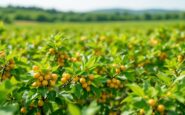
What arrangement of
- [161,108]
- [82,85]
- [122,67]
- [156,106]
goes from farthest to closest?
1. [122,67]
2. [82,85]
3. [156,106]
4. [161,108]

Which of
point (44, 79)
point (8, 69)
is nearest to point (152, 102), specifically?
point (44, 79)

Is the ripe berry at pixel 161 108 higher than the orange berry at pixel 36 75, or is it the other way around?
the orange berry at pixel 36 75

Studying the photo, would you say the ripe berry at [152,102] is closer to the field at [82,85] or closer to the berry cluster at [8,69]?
the field at [82,85]

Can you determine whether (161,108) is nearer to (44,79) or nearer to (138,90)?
(138,90)

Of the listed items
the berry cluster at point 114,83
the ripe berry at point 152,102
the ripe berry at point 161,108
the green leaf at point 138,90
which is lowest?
the berry cluster at point 114,83

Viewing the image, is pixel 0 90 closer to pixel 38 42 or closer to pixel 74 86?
pixel 74 86

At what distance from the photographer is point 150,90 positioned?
110 inches

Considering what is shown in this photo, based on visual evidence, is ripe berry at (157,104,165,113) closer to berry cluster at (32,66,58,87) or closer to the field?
the field

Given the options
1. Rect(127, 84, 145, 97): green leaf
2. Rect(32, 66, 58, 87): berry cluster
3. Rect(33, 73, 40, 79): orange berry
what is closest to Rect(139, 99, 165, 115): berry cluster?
Rect(127, 84, 145, 97): green leaf

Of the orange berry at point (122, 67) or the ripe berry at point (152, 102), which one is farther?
the orange berry at point (122, 67)

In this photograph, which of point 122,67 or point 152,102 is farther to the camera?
point 122,67

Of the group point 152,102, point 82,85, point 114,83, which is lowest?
point 114,83

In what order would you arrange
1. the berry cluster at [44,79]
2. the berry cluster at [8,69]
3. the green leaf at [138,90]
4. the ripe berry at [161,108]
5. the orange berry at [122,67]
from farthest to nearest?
the orange berry at [122,67], the berry cluster at [8,69], the berry cluster at [44,79], the green leaf at [138,90], the ripe berry at [161,108]

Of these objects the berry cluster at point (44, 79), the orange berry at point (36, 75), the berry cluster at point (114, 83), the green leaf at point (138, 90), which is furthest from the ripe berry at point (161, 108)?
the berry cluster at point (114, 83)
